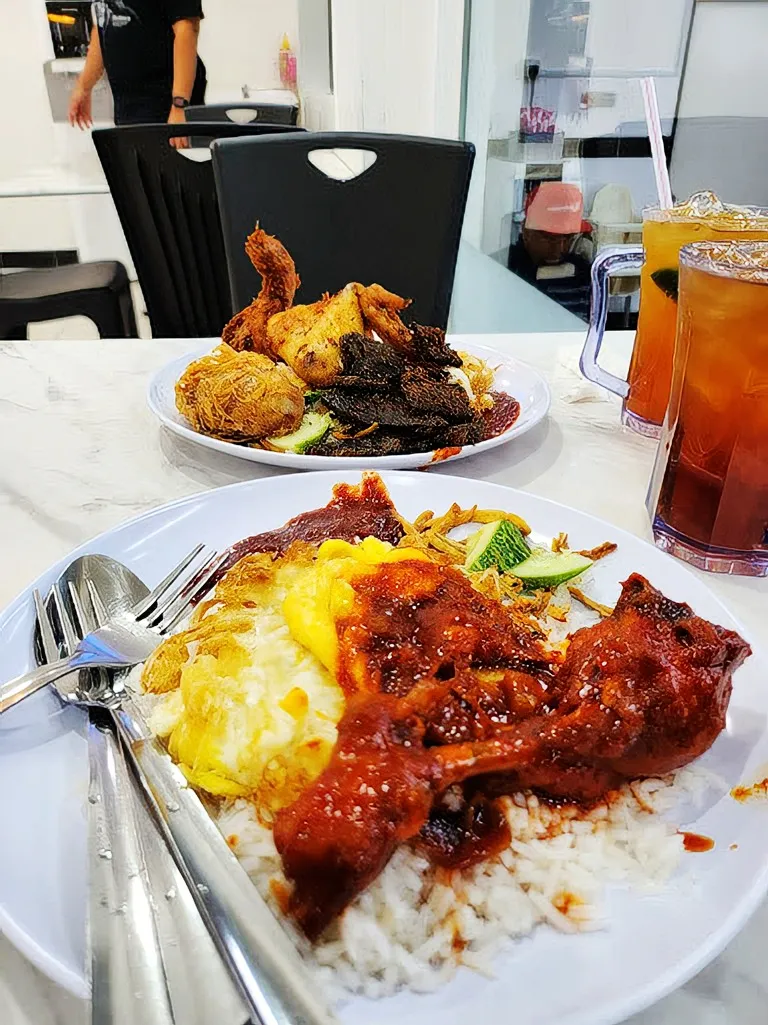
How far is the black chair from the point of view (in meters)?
3.47

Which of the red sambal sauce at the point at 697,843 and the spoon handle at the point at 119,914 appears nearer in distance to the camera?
the spoon handle at the point at 119,914

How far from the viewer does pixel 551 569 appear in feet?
2.84

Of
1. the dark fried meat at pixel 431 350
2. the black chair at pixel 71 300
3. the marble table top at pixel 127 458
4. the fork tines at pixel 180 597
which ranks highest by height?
the dark fried meat at pixel 431 350

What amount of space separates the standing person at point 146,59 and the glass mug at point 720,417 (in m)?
5.42

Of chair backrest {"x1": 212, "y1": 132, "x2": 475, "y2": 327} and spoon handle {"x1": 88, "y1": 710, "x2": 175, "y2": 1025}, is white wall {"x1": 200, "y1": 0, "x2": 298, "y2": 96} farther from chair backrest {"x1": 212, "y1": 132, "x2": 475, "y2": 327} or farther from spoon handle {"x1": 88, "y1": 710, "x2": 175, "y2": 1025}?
spoon handle {"x1": 88, "y1": 710, "x2": 175, "y2": 1025}

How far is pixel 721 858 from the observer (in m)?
0.54

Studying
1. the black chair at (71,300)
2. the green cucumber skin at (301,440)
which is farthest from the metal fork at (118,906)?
the black chair at (71,300)

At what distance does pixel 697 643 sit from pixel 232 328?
45.9 inches

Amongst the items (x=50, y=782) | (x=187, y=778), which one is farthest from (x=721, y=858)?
(x=50, y=782)

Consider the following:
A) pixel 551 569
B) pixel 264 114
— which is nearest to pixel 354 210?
pixel 551 569

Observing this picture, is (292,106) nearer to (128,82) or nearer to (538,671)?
(128,82)

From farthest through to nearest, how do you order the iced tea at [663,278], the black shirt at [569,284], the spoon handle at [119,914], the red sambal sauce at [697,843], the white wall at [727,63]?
the black shirt at [569,284] < the white wall at [727,63] < the iced tea at [663,278] < the red sambal sauce at [697,843] < the spoon handle at [119,914]

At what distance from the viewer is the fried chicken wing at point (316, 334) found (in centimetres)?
135

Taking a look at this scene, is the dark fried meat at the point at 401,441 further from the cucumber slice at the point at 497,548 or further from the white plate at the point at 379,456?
the cucumber slice at the point at 497,548
